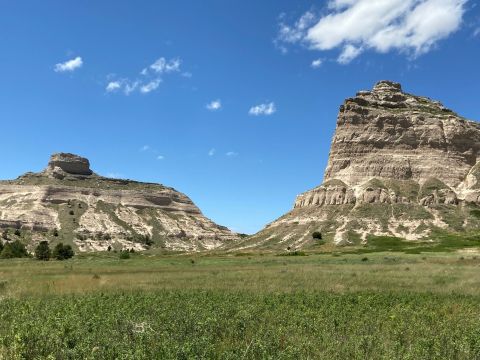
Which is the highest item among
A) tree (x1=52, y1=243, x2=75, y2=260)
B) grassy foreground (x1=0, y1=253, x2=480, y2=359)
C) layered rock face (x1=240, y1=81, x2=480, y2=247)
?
layered rock face (x1=240, y1=81, x2=480, y2=247)

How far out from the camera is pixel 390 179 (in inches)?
5974

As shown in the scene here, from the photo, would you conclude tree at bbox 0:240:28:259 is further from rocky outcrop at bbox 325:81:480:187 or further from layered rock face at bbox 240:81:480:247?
rocky outcrop at bbox 325:81:480:187

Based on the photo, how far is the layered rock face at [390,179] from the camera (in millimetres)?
132250

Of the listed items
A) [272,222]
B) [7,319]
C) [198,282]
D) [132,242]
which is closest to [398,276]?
[198,282]

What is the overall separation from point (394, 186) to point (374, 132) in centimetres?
2493

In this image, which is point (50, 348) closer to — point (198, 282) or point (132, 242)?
point (198, 282)

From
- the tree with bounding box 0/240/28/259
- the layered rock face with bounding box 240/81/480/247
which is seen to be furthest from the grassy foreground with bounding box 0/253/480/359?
the layered rock face with bounding box 240/81/480/247

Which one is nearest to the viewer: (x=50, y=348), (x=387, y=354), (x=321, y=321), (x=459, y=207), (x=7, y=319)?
(x=387, y=354)

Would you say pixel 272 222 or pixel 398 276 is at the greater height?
pixel 272 222

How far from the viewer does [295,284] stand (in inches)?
1271

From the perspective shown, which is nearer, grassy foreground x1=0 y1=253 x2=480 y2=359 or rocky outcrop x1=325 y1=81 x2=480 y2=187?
grassy foreground x1=0 y1=253 x2=480 y2=359

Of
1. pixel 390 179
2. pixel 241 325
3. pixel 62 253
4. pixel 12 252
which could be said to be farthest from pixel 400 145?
pixel 241 325

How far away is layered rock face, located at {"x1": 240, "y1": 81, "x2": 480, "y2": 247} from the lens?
13225cm

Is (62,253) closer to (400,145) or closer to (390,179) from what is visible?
(390,179)
